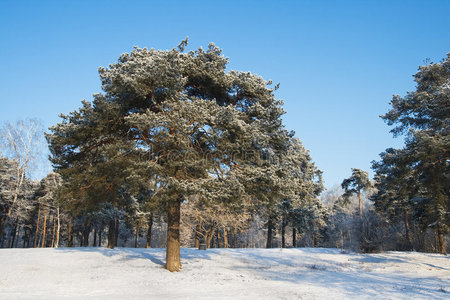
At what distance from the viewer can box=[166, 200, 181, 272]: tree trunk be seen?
13148mm

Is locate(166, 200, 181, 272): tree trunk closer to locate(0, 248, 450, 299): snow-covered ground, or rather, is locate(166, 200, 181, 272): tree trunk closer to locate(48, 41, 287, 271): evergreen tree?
locate(48, 41, 287, 271): evergreen tree

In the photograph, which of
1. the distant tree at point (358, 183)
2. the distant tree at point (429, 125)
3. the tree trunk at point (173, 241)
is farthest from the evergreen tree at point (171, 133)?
the distant tree at point (358, 183)

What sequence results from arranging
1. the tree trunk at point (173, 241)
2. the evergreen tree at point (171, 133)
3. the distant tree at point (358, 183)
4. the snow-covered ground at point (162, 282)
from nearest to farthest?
the snow-covered ground at point (162, 282) → the evergreen tree at point (171, 133) → the tree trunk at point (173, 241) → the distant tree at point (358, 183)

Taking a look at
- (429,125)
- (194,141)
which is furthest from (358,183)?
(194,141)

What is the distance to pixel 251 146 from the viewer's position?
520 inches

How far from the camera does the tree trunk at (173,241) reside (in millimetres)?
13148

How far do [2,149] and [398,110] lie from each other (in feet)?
111

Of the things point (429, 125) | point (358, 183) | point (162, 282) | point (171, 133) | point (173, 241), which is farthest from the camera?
point (358, 183)

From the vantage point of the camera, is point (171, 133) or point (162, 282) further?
point (171, 133)

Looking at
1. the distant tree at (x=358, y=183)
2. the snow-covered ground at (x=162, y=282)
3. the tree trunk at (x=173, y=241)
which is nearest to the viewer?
the snow-covered ground at (x=162, y=282)

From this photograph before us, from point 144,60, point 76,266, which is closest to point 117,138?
point 144,60

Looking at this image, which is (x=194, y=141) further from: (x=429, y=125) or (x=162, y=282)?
(x=429, y=125)

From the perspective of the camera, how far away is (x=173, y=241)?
13.3m

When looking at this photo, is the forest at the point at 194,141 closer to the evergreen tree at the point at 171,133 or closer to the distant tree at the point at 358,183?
the evergreen tree at the point at 171,133
